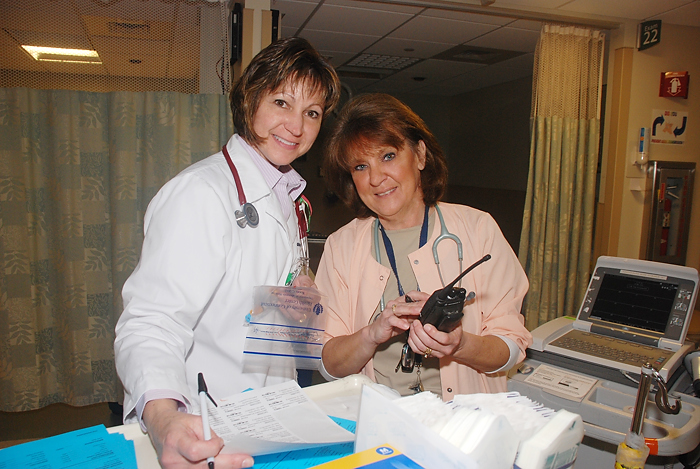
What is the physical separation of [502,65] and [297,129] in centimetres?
468

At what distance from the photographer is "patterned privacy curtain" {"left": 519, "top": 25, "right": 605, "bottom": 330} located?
340cm

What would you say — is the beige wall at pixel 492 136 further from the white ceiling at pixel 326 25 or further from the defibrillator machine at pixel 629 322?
the defibrillator machine at pixel 629 322

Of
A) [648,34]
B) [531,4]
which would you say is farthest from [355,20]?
[648,34]

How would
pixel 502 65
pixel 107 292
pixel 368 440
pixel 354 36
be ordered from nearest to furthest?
pixel 368 440
pixel 107 292
pixel 354 36
pixel 502 65

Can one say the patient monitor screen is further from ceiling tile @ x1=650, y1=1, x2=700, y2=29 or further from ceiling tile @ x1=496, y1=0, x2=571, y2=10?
ceiling tile @ x1=650, y1=1, x2=700, y2=29

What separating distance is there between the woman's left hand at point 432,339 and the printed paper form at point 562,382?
0.66 m

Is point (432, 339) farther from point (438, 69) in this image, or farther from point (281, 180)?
point (438, 69)

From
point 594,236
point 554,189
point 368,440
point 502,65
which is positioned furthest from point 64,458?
point 502,65

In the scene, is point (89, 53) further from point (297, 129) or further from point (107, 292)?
point (297, 129)

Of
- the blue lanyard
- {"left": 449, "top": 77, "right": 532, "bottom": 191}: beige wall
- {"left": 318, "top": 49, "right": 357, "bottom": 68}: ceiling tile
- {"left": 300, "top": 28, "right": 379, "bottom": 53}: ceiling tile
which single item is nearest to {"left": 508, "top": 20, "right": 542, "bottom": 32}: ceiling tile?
{"left": 300, "top": 28, "right": 379, "bottom": 53}: ceiling tile

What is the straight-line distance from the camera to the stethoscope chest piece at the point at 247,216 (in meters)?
1.09

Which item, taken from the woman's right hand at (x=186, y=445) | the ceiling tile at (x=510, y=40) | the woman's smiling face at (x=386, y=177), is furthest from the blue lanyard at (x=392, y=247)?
the ceiling tile at (x=510, y=40)

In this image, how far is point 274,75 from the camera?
1200 millimetres

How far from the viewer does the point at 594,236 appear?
12.1 feet
